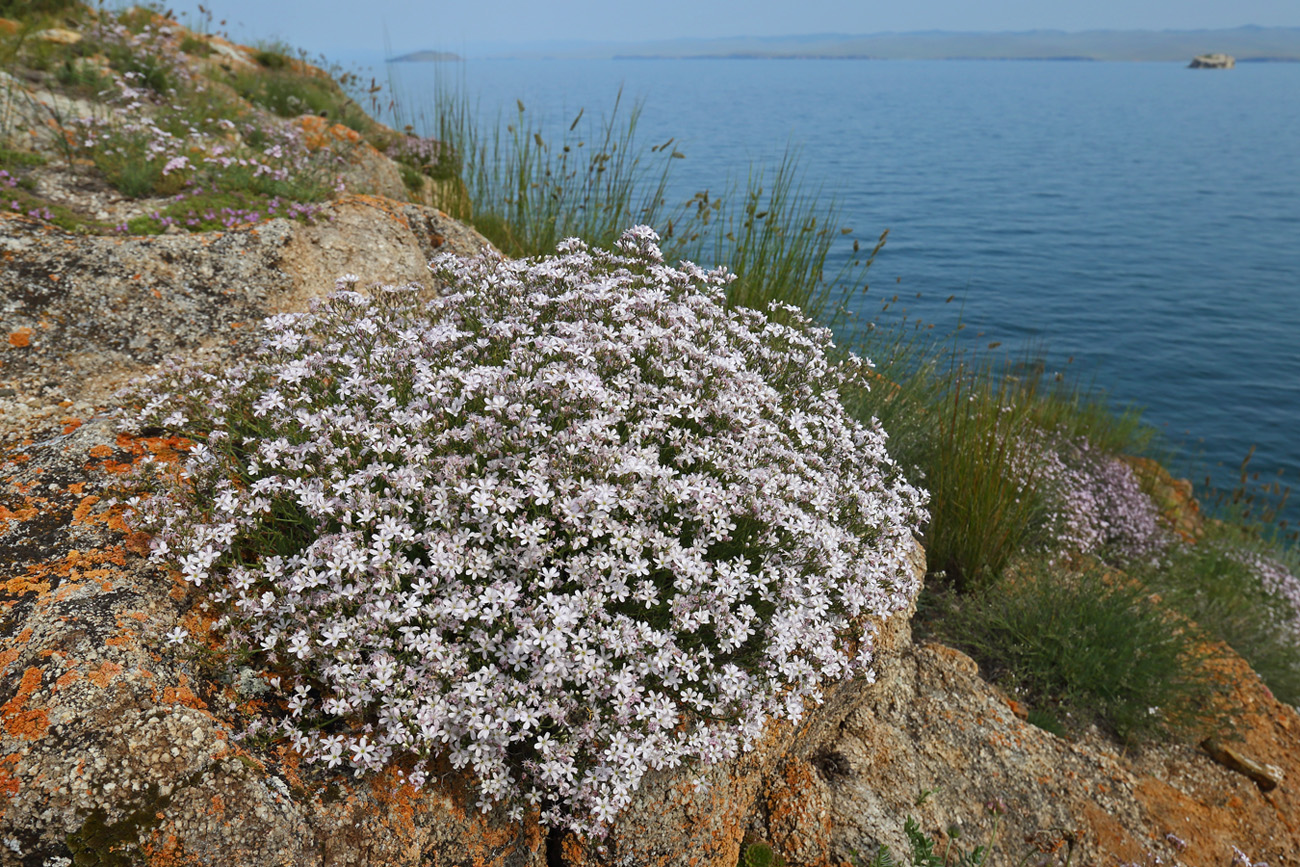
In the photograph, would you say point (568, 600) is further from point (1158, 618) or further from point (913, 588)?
point (1158, 618)

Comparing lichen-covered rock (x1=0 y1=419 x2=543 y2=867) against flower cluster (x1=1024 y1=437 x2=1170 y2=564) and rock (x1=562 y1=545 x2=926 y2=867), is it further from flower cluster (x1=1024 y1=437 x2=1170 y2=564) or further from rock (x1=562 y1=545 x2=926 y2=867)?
flower cluster (x1=1024 y1=437 x2=1170 y2=564)

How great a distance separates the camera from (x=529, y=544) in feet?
10.3

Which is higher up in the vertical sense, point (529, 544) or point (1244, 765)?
point (529, 544)

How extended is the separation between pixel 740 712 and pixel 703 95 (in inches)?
5143

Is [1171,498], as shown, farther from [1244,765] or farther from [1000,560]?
[1000,560]

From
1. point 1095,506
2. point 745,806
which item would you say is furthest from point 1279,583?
point 745,806

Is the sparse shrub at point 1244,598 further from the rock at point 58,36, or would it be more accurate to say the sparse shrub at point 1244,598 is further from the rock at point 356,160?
the rock at point 58,36

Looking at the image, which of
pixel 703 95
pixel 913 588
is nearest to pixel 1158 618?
pixel 913 588

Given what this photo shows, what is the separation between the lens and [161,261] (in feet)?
18.0

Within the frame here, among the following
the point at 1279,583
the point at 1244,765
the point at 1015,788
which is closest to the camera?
the point at 1015,788

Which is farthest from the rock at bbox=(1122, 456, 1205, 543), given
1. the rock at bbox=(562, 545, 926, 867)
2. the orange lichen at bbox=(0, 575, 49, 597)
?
the orange lichen at bbox=(0, 575, 49, 597)

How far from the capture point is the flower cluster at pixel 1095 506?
8.17 meters

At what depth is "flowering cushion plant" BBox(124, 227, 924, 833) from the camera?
9.57 feet

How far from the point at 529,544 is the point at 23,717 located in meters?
1.95
